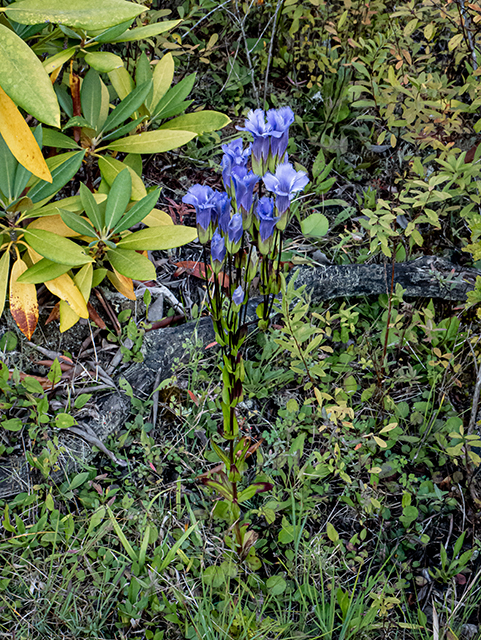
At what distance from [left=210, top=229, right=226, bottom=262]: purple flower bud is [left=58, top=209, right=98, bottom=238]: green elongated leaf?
1.96ft

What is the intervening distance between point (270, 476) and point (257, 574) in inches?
11.7

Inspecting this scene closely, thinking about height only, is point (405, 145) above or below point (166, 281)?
above

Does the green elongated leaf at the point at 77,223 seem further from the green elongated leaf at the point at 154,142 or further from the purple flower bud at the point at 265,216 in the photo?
the purple flower bud at the point at 265,216

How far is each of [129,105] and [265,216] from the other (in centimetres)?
86

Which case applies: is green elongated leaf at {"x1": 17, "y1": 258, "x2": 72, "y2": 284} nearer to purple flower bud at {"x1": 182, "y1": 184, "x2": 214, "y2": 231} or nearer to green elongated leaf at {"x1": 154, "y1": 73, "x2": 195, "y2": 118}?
purple flower bud at {"x1": 182, "y1": 184, "x2": 214, "y2": 231}

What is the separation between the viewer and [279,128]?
0.98m

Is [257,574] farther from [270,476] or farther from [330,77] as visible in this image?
[330,77]

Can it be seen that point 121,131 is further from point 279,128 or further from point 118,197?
point 279,128

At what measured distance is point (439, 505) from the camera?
149 cm

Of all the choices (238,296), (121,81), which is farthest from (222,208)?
(121,81)

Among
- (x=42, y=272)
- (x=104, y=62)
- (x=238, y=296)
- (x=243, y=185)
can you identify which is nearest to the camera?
(x=243, y=185)

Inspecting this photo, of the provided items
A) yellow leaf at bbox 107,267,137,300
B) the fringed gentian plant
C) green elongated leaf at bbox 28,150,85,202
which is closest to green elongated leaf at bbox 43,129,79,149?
green elongated leaf at bbox 28,150,85,202

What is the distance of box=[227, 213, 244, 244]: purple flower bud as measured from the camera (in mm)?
958

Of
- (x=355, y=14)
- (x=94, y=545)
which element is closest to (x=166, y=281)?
(x=94, y=545)
